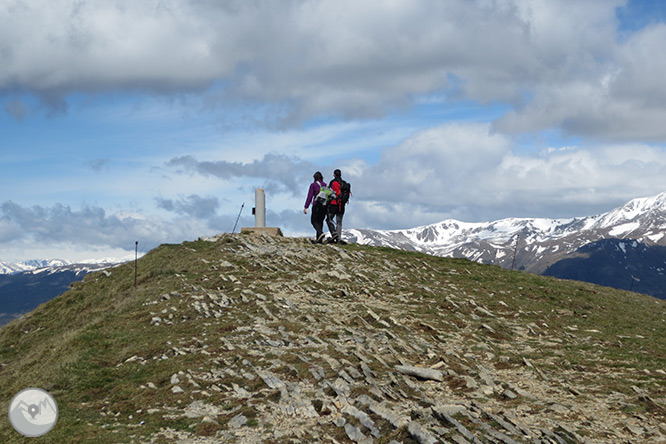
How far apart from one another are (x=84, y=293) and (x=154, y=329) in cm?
1365

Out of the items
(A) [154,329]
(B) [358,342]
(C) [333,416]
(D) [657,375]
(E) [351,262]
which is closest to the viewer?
(C) [333,416]

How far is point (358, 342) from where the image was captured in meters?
17.9

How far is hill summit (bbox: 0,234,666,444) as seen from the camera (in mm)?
12156

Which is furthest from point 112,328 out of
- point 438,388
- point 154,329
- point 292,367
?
point 438,388

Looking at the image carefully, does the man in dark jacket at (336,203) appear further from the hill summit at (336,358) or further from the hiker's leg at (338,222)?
the hill summit at (336,358)

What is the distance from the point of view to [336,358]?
16.1m

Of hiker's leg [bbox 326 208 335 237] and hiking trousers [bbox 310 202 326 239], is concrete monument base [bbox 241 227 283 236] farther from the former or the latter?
hiker's leg [bbox 326 208 335 237]

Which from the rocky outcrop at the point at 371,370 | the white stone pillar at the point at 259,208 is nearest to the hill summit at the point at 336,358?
the rocky outcrop at the point at 371,370

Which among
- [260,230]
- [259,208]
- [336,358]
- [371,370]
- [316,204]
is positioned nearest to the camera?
[371,370]

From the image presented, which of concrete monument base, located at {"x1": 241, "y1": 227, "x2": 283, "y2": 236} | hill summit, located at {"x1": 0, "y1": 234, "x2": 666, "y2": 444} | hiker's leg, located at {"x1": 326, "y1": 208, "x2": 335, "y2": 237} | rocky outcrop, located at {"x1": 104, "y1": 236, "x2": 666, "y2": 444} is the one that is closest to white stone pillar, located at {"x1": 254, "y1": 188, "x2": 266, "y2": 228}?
concrete monument base, located at {"x1": 241, "y1": 227, "x2": 283, "y2": 236}

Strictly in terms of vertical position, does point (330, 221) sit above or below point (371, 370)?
above

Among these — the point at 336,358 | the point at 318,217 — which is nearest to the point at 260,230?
the point at 318,217

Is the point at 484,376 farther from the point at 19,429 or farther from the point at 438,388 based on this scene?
the point at 19,429

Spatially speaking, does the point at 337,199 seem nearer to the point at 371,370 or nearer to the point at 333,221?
the point at 333,221
